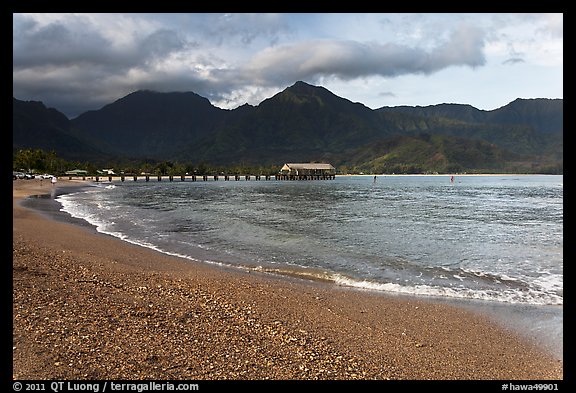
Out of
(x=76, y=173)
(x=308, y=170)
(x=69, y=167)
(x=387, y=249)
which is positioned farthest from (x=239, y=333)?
(x=308, y=170)

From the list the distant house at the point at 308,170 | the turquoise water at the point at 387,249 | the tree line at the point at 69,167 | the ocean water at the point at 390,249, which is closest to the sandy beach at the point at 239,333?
the ocean water at the point at 390,249

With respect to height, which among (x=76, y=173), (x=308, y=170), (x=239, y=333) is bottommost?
(x=239, y=333)

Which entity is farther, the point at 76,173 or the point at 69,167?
the point at 69,167

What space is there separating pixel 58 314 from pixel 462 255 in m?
15.4

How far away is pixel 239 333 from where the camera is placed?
6523 mm

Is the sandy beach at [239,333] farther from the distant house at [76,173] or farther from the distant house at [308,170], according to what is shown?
the distant house at [308,170]

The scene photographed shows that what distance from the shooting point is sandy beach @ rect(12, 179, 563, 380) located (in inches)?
205

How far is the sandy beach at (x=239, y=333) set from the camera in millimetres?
5195

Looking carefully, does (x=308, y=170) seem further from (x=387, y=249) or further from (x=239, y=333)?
(x=239, y=333)
